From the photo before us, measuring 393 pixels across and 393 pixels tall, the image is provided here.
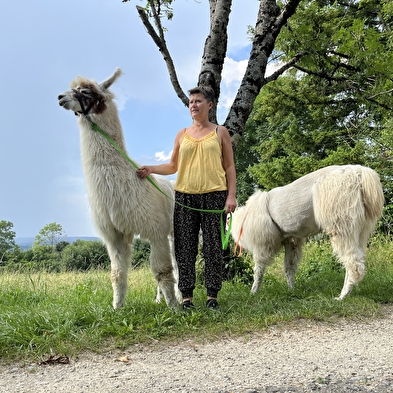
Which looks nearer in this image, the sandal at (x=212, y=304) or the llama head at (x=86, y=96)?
the llama head at (x=86, y=96)

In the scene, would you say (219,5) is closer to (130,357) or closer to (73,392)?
(130,357)

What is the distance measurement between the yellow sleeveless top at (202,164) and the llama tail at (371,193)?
177 centimetres

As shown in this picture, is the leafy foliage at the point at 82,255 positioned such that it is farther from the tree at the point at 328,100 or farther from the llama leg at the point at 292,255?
the llama leg at the point at 292,255

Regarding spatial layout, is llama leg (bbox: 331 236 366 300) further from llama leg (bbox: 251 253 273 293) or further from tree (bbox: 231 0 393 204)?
tree (bbox: 231 0 393 204)

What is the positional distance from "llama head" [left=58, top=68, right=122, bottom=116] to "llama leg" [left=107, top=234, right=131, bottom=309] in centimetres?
135

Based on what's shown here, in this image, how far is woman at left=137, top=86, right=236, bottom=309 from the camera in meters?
4.09

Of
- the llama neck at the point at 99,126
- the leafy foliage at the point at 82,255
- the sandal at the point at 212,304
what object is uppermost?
the llama neck at the point at 99,126

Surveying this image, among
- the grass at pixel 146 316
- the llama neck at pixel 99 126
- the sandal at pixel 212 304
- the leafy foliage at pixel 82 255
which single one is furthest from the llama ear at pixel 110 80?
the leafy foliage at pixel 82 255

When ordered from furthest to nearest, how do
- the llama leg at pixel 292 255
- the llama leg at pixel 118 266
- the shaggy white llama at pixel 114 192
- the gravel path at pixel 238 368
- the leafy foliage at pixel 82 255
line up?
the leafy foliage at pixel 82 255 → the llama leg at pixel 292 255 → the llama leg at pixel 118 266 → the shaggy white llama at pixel 114 192 → the gravel path at pixel 238 368

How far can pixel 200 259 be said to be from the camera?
659 cm

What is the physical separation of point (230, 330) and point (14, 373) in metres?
1.88

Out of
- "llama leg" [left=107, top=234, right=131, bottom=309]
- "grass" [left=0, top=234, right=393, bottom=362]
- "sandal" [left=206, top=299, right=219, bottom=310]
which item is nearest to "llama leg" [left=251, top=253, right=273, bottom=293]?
"grass" [left=0, top=234, right=393, bottom=362]

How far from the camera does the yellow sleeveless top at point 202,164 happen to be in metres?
4.07

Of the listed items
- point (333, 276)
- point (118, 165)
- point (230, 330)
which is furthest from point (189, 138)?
point (333, 276)
